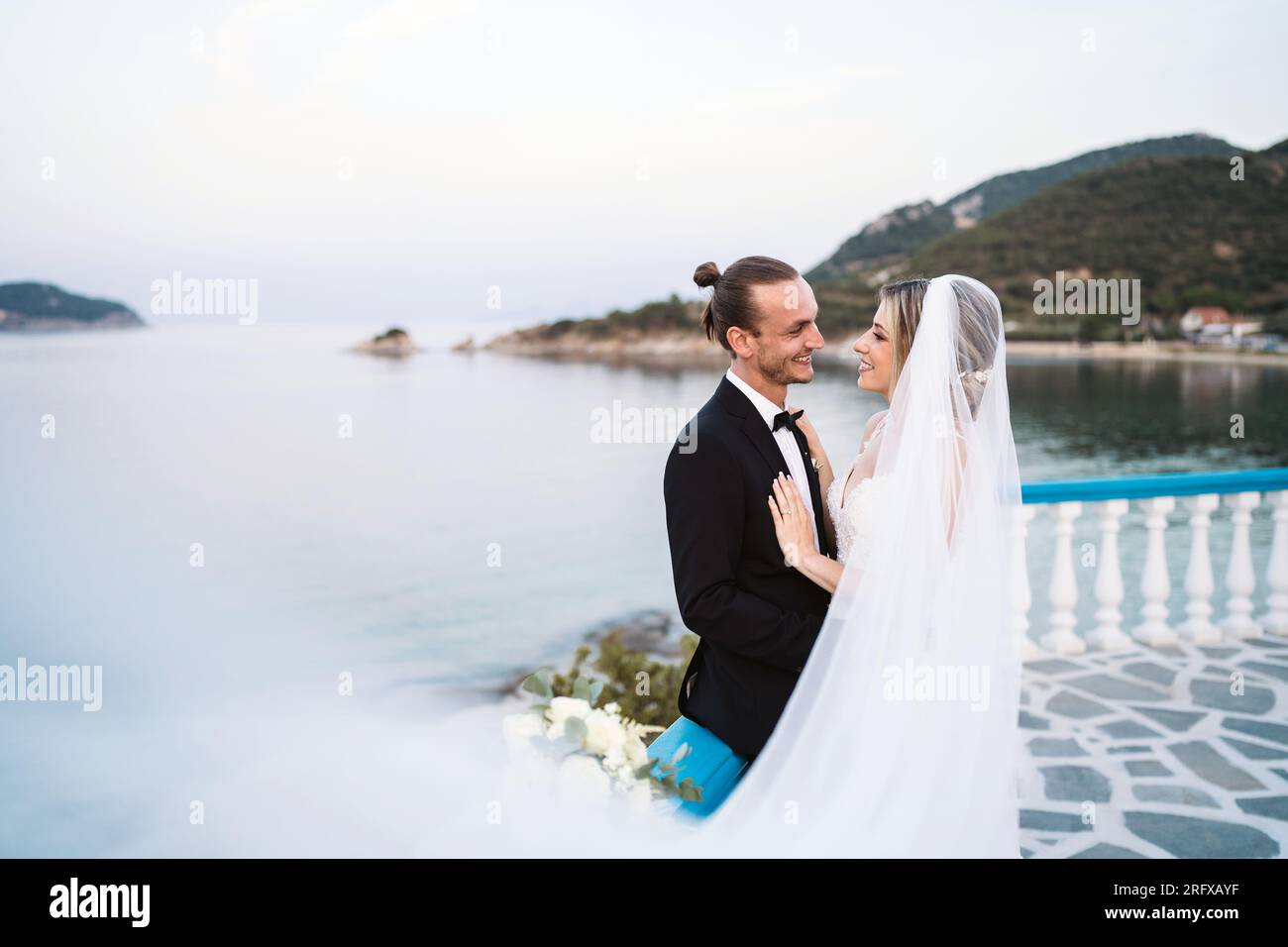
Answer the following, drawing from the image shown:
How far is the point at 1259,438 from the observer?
35.3 meters

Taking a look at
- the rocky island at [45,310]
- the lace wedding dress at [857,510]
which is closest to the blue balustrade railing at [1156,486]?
the lace wedding dress at [857,510]

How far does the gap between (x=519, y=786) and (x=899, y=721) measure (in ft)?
2.98

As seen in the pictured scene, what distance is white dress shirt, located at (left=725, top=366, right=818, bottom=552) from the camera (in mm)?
2424

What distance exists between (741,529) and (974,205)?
1838 inches

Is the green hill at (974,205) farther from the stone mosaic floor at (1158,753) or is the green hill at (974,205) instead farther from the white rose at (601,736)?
the white rose at (601,736)

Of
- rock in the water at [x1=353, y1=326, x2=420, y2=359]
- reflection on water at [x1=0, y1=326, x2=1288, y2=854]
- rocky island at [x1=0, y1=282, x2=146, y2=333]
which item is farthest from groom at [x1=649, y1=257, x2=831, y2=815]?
rock in the water at [x1=353, y1=326, x2=420, y2=359]

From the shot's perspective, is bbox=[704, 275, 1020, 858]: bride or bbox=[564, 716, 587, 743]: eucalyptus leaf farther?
bbox=[704, 275, 1020, 858]: bride

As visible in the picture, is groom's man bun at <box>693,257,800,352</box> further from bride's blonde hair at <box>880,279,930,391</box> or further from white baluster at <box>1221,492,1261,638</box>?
white baluster at <box>1221,492,1261,638</box>

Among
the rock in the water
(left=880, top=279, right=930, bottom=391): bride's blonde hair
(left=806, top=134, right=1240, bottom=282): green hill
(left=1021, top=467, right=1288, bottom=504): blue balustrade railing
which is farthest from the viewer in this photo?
the rock in the water

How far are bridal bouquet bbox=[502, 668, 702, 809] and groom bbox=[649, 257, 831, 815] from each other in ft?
0.97

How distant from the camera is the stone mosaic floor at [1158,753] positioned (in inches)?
134
